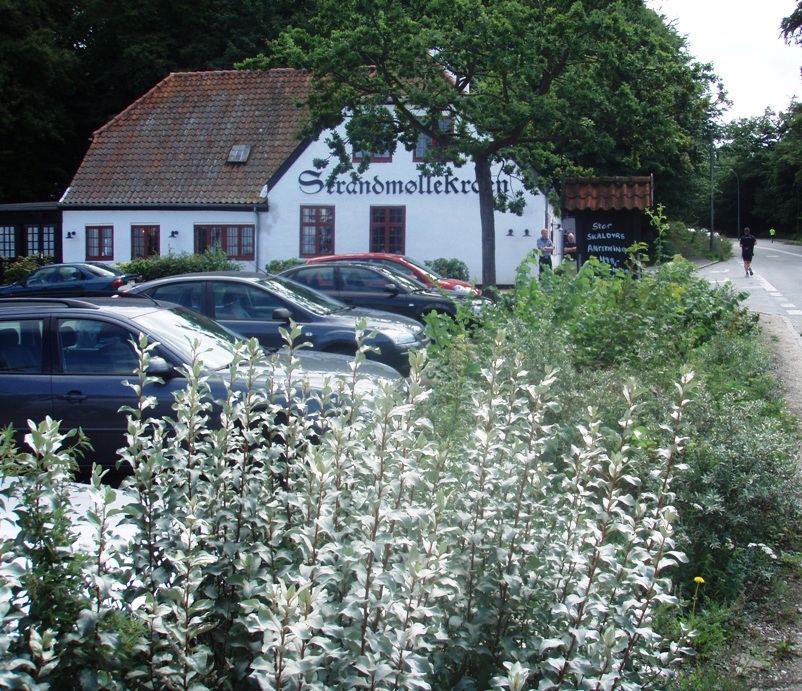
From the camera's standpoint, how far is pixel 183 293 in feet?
37.9

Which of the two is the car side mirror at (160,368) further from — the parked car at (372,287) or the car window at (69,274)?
the car window at (69,274)

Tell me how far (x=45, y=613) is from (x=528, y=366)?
14.5 feet

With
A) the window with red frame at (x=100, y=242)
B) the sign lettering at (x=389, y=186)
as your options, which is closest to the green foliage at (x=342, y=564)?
the sign lettering at (x=389, y=186)

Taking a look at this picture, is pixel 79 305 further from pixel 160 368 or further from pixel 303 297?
pixel 303 297

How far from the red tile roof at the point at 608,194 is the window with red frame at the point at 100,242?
80.2 feet

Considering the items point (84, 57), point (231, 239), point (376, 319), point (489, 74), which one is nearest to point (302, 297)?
point (376, 319)

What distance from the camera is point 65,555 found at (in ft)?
8.55

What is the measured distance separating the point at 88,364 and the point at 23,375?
1.64 ft

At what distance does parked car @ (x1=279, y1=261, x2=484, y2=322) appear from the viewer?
1575 cm

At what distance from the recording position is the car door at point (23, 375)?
6.97 meters

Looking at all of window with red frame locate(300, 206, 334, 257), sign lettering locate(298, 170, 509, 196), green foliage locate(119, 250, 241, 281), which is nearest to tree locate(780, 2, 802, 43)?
sign lettering locate(298, 170, 509, 196)

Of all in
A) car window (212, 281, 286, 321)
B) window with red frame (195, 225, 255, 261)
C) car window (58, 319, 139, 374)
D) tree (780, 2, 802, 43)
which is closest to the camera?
car window (58, 319, 139, 374)

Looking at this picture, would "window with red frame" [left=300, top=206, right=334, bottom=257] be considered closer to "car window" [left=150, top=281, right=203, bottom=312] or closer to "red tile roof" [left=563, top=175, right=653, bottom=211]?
"red tile roof" [left=563, top=175, right=653, bottom=211]

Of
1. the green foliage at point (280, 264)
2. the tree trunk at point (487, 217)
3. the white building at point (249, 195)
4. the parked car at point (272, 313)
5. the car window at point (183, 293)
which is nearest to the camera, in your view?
the parked car at point (272, 313)
